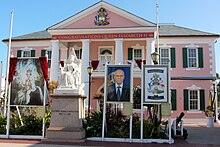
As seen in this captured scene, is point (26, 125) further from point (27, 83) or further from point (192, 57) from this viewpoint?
point (192, 57)

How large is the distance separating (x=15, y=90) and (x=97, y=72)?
1129 centimetres

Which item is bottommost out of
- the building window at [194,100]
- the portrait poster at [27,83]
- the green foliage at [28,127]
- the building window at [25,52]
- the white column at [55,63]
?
the green foliage at [28,127]

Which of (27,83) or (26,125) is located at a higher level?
(27,83)

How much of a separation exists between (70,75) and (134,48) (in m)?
13.7

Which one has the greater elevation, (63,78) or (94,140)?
(63,78)

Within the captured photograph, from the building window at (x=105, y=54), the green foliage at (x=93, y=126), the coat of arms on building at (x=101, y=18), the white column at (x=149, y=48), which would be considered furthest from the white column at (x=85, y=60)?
the green foliage at (x=93, y=126)

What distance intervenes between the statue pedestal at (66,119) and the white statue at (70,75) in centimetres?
55

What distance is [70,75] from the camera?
11922 millimetres

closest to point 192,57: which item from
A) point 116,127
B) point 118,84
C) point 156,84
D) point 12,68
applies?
point 156,84

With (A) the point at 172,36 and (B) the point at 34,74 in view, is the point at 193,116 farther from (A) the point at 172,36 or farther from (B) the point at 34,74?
(B) the point at 34,74

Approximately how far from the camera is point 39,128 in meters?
12.5

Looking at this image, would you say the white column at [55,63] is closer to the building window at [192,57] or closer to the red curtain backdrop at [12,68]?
the red curtain backdrop at [12,68]

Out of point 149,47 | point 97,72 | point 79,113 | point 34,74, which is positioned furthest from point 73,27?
point 79,113

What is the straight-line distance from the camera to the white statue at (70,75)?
11.9 metres
